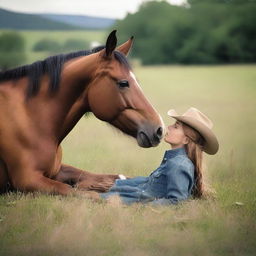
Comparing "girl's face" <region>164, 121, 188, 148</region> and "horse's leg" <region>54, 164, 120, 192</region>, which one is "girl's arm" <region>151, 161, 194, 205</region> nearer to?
"girl's face" <region>164, 121, 188, 148</region>

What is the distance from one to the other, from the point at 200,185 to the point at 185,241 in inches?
36.0

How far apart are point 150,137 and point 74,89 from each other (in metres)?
0.69

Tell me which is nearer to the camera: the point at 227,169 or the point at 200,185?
the point at 200,185

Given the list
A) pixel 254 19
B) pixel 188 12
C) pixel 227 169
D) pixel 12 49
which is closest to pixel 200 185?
pixel 227 169

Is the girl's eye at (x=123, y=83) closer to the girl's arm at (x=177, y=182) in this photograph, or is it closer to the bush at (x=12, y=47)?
the girl's arm at (x=177, y=182)

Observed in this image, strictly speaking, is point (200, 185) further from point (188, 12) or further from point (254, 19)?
point (188, 12)

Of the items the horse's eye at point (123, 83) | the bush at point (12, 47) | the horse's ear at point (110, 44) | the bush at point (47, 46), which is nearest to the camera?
the horse's ear at point (110, 44)

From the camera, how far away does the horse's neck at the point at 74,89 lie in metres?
3.98

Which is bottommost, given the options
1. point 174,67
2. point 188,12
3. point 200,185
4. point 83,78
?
point 174,67

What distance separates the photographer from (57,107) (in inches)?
160

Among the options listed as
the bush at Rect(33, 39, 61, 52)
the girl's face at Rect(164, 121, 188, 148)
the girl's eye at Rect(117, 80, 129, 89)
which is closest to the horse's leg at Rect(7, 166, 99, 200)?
the girl's face at Rect(164, 121, 188, 148)

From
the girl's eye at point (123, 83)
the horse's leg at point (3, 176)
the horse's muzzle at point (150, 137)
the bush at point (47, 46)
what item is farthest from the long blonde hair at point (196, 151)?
the bush at point (47, 46)

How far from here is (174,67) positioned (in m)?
26.3

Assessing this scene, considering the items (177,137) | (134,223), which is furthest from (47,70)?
(134,223)
